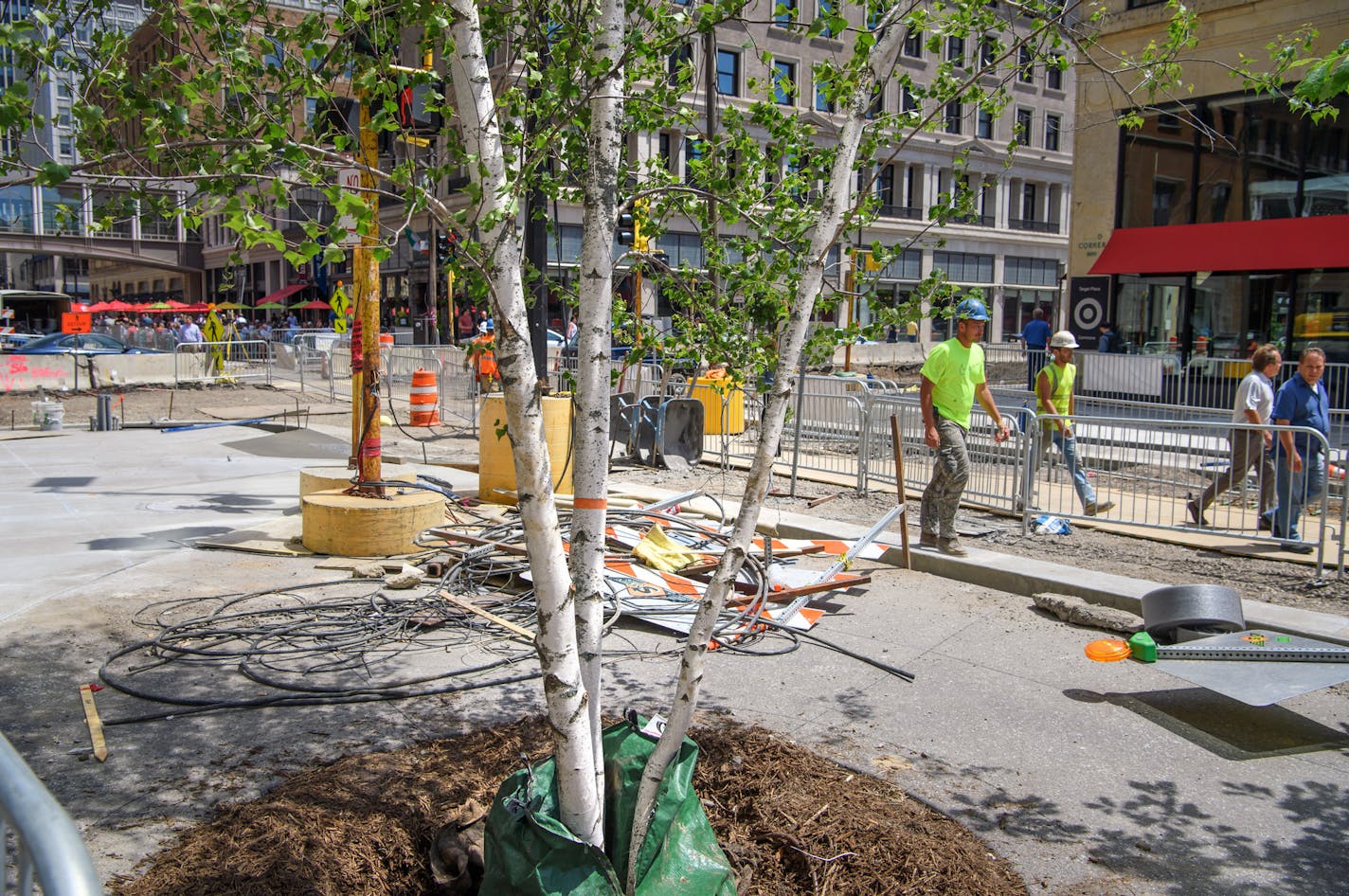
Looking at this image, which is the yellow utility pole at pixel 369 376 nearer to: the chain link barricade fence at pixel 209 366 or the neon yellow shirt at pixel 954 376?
the neon yellow shirt at pixel 954 376

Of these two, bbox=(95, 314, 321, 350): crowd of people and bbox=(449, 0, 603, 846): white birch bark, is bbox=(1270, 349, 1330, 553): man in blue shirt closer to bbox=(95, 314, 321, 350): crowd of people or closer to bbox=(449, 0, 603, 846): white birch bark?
bbox=(449, 0, 603, 846): white birch bark

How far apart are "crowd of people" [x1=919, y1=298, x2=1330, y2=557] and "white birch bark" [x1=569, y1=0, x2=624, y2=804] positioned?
16.7 feet

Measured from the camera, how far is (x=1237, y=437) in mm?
9336

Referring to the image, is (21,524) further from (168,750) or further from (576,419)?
(576,419)

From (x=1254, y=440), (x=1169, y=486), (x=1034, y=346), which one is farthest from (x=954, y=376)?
(x=1034, y=346)

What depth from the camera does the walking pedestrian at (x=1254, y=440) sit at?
30.1 feet

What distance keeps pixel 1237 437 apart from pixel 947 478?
116 inches

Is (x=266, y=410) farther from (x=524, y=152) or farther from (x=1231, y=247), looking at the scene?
(x=1231, y=247)

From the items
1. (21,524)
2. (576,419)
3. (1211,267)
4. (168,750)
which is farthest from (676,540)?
(1211,267)

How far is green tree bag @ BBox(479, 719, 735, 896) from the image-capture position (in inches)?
121

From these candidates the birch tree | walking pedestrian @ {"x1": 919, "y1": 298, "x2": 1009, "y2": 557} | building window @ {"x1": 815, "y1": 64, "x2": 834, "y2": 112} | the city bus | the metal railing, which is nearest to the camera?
the metal railing

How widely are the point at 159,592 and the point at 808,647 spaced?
15.4 feet

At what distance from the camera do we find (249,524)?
9789 mm

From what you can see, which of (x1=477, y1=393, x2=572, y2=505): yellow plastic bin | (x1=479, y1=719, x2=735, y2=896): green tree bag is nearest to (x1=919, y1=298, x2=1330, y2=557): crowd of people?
(x1=477, y1=393, x2=572, y2=505): yellow plastic bin
